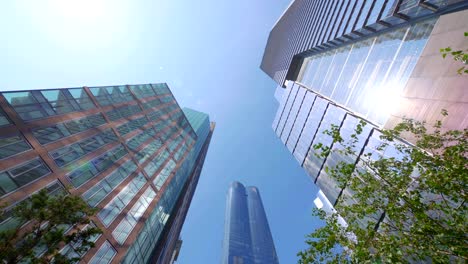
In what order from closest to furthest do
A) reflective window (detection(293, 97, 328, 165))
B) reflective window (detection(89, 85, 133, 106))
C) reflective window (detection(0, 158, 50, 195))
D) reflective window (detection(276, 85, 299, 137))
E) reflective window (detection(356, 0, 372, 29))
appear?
reflective window (detection(0, 158, 50, 195)), reflective window (detection(356, 0, 372, 29)), reflective window (detection(89, 85, 133, 106)), reflective window (detection(293, 97, 328, 165)), reflective window (detection(276, 85, 299, 137))

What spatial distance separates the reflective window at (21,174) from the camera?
16.4m

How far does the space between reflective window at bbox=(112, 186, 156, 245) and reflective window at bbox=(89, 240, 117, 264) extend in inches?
46.5

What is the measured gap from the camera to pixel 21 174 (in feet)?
58.3

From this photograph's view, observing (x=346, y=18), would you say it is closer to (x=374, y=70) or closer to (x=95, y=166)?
(x=374, y=70)

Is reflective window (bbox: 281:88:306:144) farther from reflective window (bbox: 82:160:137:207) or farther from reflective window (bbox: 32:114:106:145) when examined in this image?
reflective window (bbox: 32:114:106:145)

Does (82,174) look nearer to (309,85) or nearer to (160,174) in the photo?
(160,174)

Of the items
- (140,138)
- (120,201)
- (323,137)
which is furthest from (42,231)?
(323,137)

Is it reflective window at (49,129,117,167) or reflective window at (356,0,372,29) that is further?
reflective window at (356,0,372,29)

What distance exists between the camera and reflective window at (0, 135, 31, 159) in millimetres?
17281

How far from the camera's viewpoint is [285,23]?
89500 millimetres

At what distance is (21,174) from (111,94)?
1903 centimetres

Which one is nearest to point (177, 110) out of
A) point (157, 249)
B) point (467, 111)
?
point (157, 249)

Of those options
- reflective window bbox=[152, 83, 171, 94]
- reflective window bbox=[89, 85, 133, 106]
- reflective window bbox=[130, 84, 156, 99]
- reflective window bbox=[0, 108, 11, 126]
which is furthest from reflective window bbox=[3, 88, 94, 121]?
reflective window bbox=[152, 83, 171, 94]

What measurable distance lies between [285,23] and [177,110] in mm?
53315
